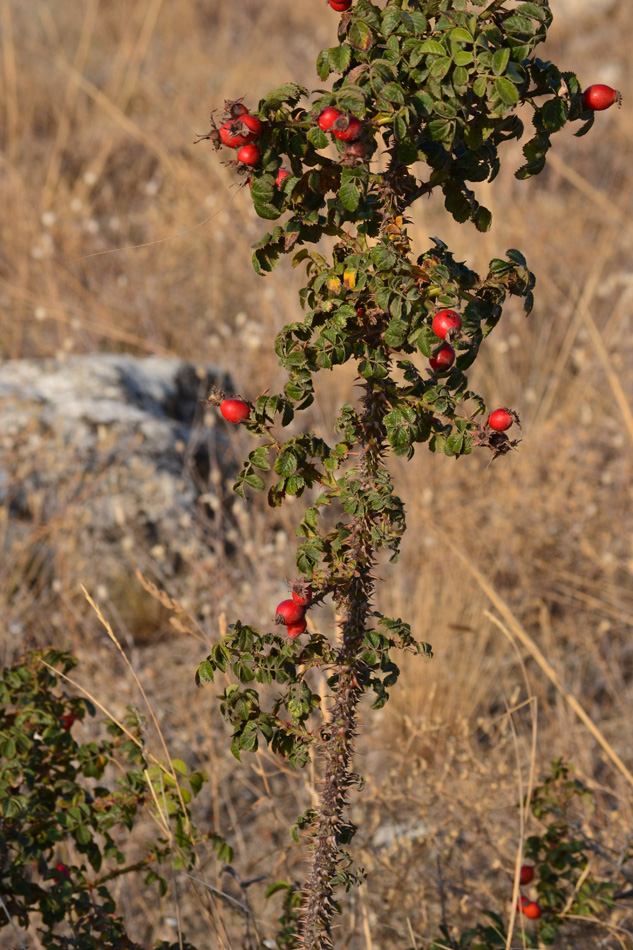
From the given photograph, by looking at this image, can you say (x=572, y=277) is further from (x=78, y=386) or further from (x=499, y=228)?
(x=78, y=386)

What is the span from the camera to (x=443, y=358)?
90cm

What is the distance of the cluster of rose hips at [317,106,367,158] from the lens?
809mm

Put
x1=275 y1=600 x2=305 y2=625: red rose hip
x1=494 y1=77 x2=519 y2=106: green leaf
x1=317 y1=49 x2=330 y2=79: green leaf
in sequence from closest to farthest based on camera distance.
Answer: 1. x1=494 y1=77 x2=519 y2=106: green leaf
2. x1=317 y1=49 x2=330 y2=79: green leaf
3. x1=275 y1=600 x2=305 y2=625: red rose hip

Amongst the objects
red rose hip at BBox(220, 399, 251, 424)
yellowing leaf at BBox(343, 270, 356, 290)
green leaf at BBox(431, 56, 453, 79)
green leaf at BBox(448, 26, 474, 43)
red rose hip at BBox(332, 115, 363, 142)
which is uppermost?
green leaf at BBox(448, 26, 474, 43)

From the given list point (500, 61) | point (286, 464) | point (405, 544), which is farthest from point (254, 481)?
point (405, 544)

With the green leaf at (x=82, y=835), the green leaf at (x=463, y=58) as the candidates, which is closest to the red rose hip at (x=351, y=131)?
the green leaf at (x=463, y=58)

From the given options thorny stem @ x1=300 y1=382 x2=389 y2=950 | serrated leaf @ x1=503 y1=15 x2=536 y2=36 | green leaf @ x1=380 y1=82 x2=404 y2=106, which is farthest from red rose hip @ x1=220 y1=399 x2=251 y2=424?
serrated leaf @ x1=503 y1=15 x2=536 y2=36

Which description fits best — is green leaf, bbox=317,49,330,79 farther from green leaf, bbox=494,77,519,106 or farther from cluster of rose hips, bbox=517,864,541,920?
cluster of rose hips, bbox=517,864,541,920

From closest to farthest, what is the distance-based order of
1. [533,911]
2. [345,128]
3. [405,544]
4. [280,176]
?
1. [345,128]
2. [280,176]
3. [533,911]
4. [405,544]

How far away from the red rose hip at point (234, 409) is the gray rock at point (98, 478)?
167cm

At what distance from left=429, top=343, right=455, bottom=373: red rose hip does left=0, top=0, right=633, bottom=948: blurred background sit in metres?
0.27

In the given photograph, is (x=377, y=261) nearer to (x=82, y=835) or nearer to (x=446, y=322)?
(x=446, y=322)

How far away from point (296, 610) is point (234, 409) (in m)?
0.24

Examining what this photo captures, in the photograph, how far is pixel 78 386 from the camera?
323 centimetres
